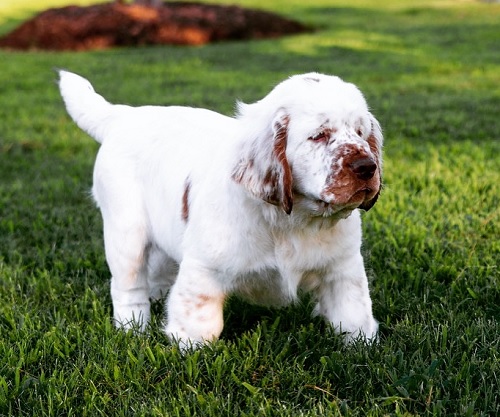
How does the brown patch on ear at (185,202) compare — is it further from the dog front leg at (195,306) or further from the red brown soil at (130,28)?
the red brown soil at (130,28)

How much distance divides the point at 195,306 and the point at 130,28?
59.3 feet

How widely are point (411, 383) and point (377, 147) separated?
0.95m

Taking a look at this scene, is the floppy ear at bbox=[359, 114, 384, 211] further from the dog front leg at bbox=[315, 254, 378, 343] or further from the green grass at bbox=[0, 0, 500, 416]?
the green grass at bbox=[0, 0, 500, 416]

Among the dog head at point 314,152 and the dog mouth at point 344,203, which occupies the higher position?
the dog head at point 314,152

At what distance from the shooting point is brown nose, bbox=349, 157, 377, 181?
2658mm

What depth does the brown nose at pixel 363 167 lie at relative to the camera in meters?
2.66

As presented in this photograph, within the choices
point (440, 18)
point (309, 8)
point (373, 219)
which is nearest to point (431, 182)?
point (373, 219)

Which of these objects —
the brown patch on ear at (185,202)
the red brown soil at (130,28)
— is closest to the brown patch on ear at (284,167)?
the brown patch on ear at (185,202)

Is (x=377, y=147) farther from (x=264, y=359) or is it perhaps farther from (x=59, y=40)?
(x=59, y=40)

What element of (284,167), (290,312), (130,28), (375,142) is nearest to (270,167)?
(284,167)

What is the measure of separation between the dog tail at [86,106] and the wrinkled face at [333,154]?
5.62 feet

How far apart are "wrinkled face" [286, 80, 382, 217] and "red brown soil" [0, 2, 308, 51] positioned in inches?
701

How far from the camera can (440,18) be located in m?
22.2

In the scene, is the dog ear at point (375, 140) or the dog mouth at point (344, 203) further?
the dog ear at point (375, 140)
